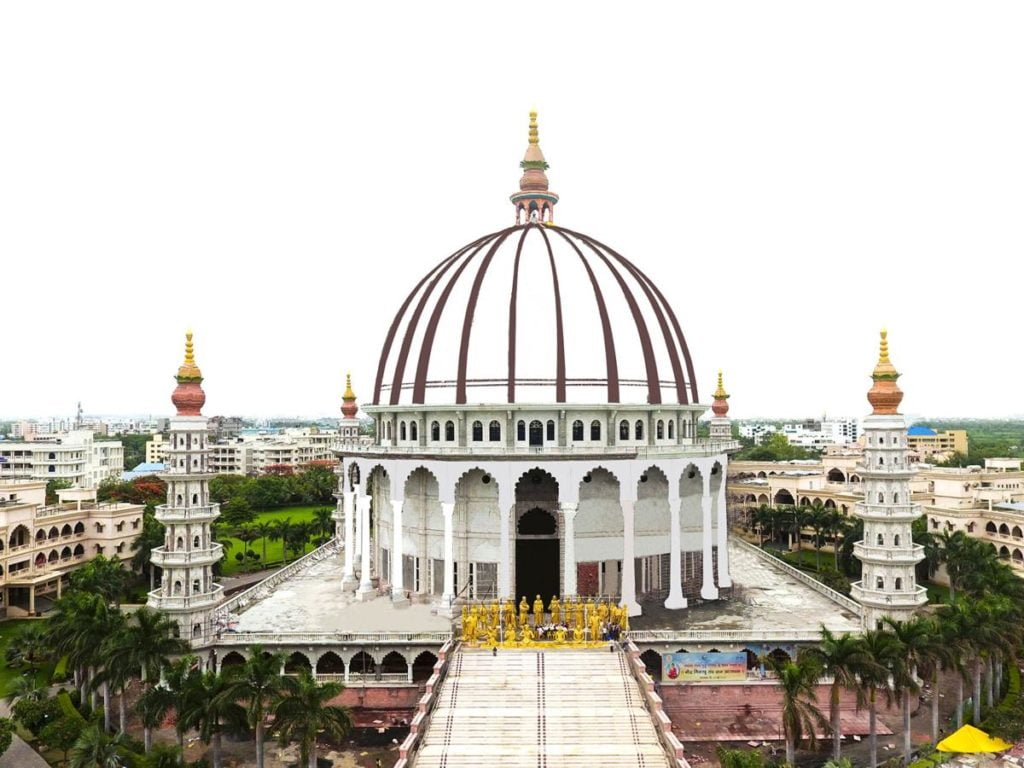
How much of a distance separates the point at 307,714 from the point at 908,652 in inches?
782

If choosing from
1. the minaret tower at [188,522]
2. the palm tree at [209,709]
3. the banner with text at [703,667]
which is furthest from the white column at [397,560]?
the banner with text at [703,667]

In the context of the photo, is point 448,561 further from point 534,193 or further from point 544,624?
point 534,193

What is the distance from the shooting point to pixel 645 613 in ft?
115

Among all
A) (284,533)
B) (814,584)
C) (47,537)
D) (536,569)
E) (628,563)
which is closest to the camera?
(628,563)

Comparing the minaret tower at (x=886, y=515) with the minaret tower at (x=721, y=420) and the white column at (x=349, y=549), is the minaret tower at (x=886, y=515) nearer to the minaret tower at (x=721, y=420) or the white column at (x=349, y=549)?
the minaret tower at (x=721, y=420)

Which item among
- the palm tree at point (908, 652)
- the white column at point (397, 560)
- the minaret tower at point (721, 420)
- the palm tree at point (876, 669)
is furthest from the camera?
the minaret tower at point (721, 420)

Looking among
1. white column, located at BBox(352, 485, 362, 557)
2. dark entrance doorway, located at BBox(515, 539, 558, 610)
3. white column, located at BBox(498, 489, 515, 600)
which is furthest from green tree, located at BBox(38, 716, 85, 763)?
dark entrance doorway, located at BBox(515, 539, 558, 610)

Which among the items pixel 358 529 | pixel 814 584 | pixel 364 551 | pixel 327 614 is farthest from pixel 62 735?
pixel 814 584

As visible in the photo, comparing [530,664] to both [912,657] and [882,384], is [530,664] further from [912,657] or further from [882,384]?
[882,384]

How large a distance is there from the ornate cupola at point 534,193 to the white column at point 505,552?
63.7ft

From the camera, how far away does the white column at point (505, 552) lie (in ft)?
114

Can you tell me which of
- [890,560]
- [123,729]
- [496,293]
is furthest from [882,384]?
[123,729]

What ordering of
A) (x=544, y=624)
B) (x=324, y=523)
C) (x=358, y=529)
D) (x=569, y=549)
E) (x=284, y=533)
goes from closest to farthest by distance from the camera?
1. (x=544, y=624)
2. (x=569, y=549)
3. (x=358, y=529)
4. (x=284, y=533)
5. (x=324, y=523)

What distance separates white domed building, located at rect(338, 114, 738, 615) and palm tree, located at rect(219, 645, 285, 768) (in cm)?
1177
